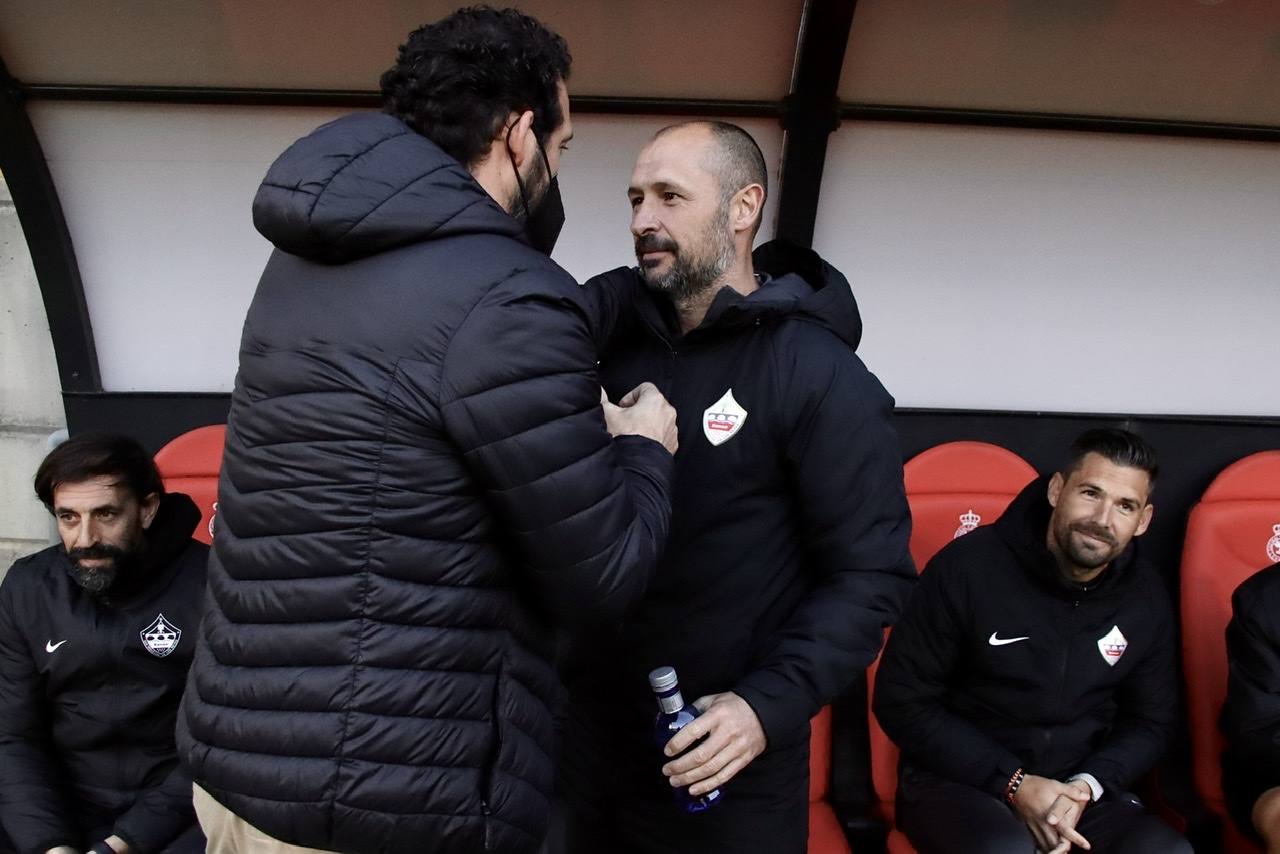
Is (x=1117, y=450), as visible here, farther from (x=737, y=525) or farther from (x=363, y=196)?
(x=363, y=196)

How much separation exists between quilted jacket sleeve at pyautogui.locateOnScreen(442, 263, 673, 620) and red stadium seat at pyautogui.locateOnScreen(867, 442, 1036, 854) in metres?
1.87

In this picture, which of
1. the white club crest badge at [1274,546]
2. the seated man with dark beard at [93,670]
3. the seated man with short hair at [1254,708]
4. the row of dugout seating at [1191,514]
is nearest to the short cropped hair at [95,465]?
the seated man with dark beard at [93,670]

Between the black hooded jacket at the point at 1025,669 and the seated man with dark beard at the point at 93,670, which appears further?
the black hooded jacket at the point at 1025,669

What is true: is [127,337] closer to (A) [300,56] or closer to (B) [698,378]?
(A) [300,56]

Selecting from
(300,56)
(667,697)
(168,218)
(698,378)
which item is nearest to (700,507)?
(698,378)

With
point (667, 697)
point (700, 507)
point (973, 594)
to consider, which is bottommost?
point (973, 594)

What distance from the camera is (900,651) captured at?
8.57 feet

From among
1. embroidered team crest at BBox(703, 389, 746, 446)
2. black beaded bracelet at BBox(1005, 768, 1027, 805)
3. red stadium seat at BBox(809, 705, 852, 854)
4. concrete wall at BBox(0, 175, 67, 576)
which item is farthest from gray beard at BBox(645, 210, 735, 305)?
concrete wall at BBox(0, 175, 67, 576)

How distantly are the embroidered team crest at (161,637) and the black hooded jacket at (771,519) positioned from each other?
111cm

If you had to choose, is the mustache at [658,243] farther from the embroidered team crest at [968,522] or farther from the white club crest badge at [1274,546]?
the white club crest badge at [1274,546]

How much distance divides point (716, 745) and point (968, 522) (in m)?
1.78

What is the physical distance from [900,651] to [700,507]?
3.80 ft

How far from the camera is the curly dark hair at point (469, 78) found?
131 centimetres

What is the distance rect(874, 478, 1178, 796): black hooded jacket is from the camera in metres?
2.57
